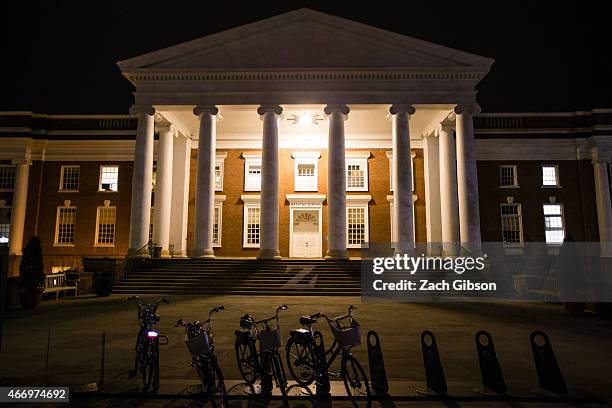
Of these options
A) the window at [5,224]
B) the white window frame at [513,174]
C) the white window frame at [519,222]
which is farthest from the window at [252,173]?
the white window frame at [519,222]

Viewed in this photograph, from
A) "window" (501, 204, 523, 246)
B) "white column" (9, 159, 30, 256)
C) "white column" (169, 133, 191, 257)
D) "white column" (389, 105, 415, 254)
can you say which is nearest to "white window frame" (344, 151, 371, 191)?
"white column" (389, 105, 415, 254)

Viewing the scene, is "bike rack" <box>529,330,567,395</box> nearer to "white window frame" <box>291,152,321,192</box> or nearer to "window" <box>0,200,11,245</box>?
"white window frame" <box>291,152,321,192</box>

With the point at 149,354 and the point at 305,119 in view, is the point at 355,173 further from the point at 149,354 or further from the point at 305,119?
the point at 149,354

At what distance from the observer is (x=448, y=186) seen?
89.4ft

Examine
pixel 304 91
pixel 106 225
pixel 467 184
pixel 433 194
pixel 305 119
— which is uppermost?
pixel 304 91

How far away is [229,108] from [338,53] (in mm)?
7179

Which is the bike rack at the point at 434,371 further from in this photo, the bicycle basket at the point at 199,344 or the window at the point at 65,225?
the window at the point at 65,225

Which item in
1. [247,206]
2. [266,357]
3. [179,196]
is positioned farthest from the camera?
[247,206]

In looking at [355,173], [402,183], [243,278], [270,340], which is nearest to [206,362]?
[270,340]

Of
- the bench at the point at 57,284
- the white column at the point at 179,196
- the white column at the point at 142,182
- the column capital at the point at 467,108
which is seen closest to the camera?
the bench at the point at 57,284

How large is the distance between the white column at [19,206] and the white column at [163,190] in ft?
36.2

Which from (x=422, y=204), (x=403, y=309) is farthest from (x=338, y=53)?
(x=403, y=309)

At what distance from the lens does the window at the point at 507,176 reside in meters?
31.4

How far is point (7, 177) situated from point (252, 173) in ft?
58.8
